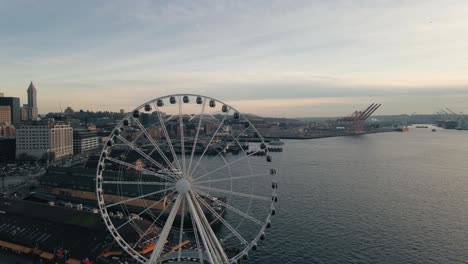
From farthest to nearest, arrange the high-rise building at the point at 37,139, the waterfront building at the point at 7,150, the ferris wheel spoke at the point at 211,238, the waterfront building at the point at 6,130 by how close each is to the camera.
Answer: the waterfront building at the point at 6,130 → the waterfront building at the point at 7,150 → the high-rise building at the point at 37,139 → the ferris wheel spoke at the point at 211,238

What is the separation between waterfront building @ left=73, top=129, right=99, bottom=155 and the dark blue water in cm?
3007

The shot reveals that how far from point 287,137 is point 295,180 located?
62.7m

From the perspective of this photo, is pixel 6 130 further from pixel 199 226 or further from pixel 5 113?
pixel 199 226

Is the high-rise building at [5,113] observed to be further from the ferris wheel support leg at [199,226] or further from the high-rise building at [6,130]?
the ferris wheel support leg at [199,226]

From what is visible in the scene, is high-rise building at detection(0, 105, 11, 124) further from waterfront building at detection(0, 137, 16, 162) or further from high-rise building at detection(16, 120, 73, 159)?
high-rise building at detection(16, 120, 73, 159)

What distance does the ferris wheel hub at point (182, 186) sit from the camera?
35.0ft

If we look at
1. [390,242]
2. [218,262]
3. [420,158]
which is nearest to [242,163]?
[420,158]

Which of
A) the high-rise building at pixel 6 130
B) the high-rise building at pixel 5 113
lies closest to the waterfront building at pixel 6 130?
the high-rise building at pixel 6 130

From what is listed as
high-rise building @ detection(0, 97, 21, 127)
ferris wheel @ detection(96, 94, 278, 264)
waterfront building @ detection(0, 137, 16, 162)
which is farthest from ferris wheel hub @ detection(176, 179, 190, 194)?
high-rise building @ detection(0, 97, 21, 127)

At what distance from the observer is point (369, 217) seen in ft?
71.7

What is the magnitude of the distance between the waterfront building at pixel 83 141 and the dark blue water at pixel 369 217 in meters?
30.1

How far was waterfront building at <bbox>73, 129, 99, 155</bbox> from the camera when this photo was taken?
54656 millimetres

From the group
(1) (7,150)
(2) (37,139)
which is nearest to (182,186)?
(2) (37,139)

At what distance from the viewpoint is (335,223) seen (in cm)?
2066
